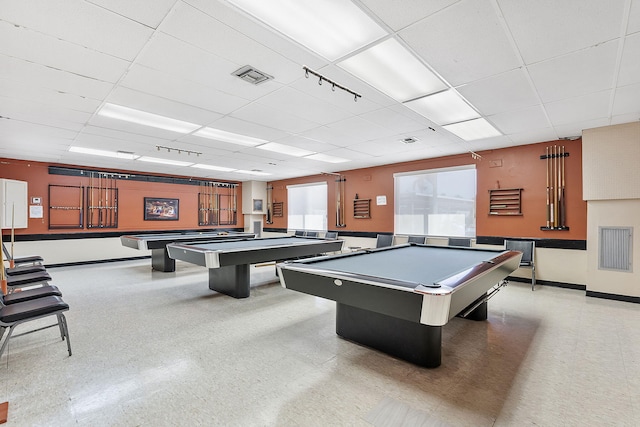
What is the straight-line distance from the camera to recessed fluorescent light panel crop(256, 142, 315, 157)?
5469 millimetres

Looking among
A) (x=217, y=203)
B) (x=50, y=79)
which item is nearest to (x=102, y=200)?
(x=217, y=203)

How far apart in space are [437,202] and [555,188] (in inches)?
80.7

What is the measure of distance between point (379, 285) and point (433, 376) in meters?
0.96

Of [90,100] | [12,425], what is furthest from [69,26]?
[12,425]

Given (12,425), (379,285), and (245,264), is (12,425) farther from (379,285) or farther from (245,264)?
(245,264)

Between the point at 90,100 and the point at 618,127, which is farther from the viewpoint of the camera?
the point at 618,127

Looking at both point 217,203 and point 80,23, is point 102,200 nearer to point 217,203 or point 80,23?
point 217,203

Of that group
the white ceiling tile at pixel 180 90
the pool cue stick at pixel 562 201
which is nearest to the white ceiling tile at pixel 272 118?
the white ceiling tile at pixel 180 90

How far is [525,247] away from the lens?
5281 mm

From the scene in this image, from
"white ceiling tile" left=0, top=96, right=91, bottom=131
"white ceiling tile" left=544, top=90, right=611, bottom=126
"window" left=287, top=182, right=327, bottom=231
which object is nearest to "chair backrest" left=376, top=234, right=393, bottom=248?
"window" left=287, top=182, right=327, bottom=231

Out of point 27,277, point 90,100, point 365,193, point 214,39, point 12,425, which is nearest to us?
point 12,425

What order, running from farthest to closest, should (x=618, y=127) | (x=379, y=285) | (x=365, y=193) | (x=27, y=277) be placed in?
(x=365, y=193), (x=618, y=127), (x=27, y=277), (x=379, y=285)

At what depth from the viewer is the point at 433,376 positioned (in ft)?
7.50

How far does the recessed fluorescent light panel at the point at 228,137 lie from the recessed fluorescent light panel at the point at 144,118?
7.3 inches
